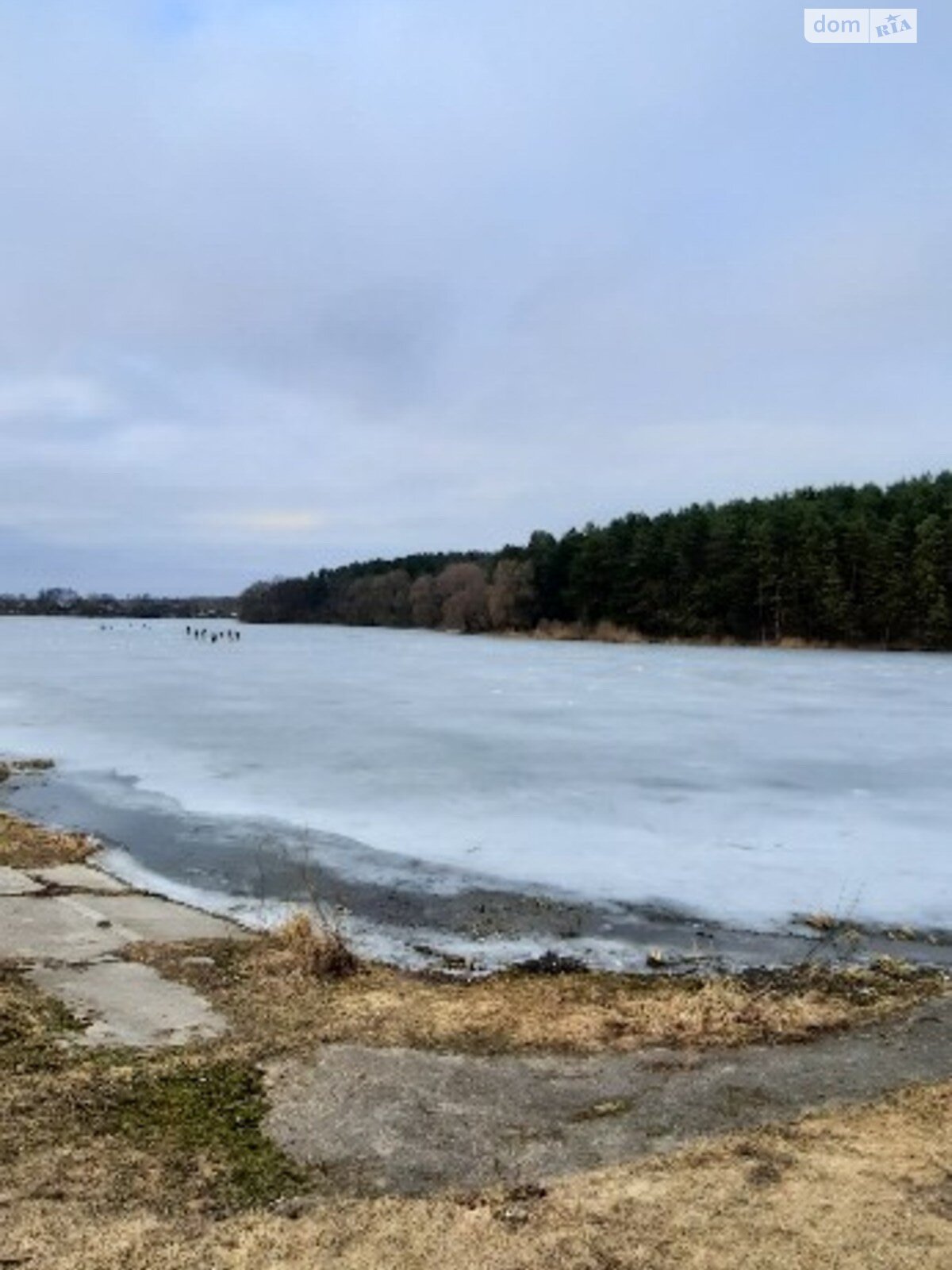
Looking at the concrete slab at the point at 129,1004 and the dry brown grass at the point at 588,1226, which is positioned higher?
the dry brown grass at the point at 588,1226

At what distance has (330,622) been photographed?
4557 inches

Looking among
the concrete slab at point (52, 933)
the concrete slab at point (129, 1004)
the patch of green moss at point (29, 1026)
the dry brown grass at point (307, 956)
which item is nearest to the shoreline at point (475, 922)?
the dry brown grass at point (307, 956)

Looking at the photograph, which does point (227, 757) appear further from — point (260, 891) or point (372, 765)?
point (260, 891)

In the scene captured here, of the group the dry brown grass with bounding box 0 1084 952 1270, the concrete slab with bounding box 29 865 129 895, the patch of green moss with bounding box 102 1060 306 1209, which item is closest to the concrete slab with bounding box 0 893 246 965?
the concrete slab with bounding box 29 865 129 895

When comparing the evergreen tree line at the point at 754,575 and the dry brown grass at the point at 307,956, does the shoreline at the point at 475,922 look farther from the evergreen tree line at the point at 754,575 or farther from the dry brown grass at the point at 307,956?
the evergreen tree line at the point at 754,575

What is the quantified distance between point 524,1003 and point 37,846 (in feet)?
18.5

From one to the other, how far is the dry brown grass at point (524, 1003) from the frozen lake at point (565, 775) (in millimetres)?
1806

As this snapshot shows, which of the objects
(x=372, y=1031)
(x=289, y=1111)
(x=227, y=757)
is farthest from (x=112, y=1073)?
(x=227, y=757)

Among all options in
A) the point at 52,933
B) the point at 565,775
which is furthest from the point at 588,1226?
the point at 565,775

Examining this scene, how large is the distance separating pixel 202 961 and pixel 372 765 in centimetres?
860

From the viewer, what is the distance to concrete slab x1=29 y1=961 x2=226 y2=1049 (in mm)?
5090

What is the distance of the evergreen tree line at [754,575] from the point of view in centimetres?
5491

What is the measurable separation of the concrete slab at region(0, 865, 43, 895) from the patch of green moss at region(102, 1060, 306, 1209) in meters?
3.70

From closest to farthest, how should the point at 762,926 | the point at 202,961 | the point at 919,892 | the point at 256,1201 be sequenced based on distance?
1. the point at 256,1201
2. the point at 202,961
3. the point at 762,926
4. the point at 919,892
